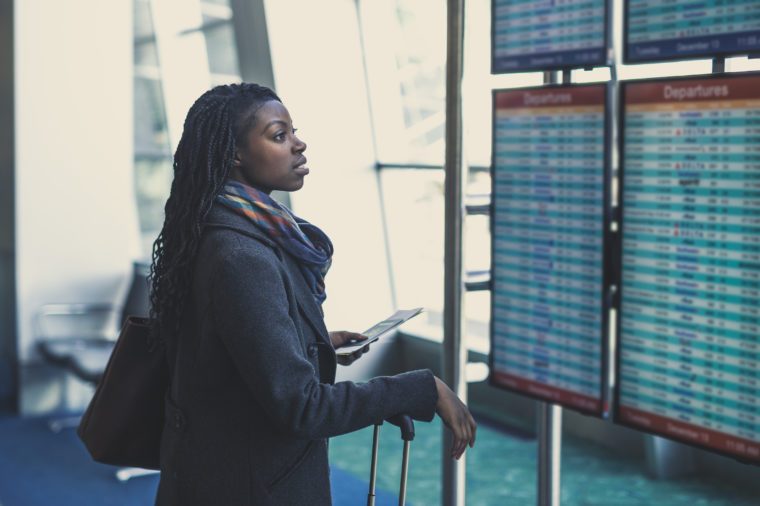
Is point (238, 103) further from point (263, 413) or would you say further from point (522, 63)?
point (522, 63)

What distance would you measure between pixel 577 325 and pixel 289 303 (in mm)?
793

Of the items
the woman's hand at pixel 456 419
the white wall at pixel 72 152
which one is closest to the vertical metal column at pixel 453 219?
the woman's hand at pixel 456 419

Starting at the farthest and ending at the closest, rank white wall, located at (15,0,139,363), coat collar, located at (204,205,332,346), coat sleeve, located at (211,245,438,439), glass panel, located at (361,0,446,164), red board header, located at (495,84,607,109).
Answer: glass panel, located at (361,0,446,164), white wall, located at (15,0,139,363), red board header, located at (495,84,607,109), coat collar, located at (204,205,332,346), coat sleeve, located at (211,245,438,439)

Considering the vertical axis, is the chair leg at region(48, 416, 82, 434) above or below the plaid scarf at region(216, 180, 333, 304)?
below

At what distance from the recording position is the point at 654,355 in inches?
85.3

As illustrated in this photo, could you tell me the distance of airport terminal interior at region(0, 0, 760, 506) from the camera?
2.06 metres

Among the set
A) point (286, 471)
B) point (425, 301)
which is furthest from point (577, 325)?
point (425, 301)

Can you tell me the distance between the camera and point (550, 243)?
7.86 feet

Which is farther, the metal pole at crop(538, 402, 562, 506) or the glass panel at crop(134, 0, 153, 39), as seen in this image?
the glass panel at crop(134, 0, 153, 39)

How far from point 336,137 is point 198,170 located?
188 inches

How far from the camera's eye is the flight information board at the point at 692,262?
6.45 feet

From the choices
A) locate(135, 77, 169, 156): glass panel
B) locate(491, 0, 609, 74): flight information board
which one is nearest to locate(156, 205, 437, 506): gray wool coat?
locate(491, 0, 609, 74): flight information board

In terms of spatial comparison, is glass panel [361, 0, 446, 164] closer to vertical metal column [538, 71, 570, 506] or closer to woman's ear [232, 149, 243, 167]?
vertical metal column [538, 71, 570, 506]

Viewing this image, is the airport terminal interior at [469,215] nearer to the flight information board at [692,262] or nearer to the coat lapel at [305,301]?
the flight information board at [692,262]
